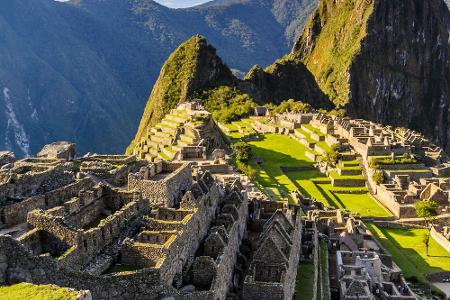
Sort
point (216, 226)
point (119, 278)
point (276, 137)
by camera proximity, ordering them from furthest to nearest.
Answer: point (276, 137)
point (216, 226)
point (119, 278)

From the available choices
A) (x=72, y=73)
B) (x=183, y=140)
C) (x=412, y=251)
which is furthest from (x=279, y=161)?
(x=72, y=73)

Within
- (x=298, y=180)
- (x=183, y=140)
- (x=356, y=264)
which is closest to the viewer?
(x=356, y=264)

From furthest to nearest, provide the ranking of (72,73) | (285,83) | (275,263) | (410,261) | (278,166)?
(285,83), (72,73), (278,166), (410,261), (275,263)

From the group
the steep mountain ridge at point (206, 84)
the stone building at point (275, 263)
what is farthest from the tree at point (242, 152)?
the steep mountain ridge at point (206, 84)

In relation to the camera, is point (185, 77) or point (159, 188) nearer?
point (159, 188)

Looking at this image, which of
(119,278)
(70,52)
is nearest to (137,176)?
(119,278)

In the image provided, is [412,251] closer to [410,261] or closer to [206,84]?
[410,261]

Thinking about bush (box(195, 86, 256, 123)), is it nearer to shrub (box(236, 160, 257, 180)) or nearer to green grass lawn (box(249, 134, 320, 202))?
green grass lawn (box(249, 134, 320, 202))

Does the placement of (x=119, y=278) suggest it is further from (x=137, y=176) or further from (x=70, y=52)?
(x=70, y=52)
